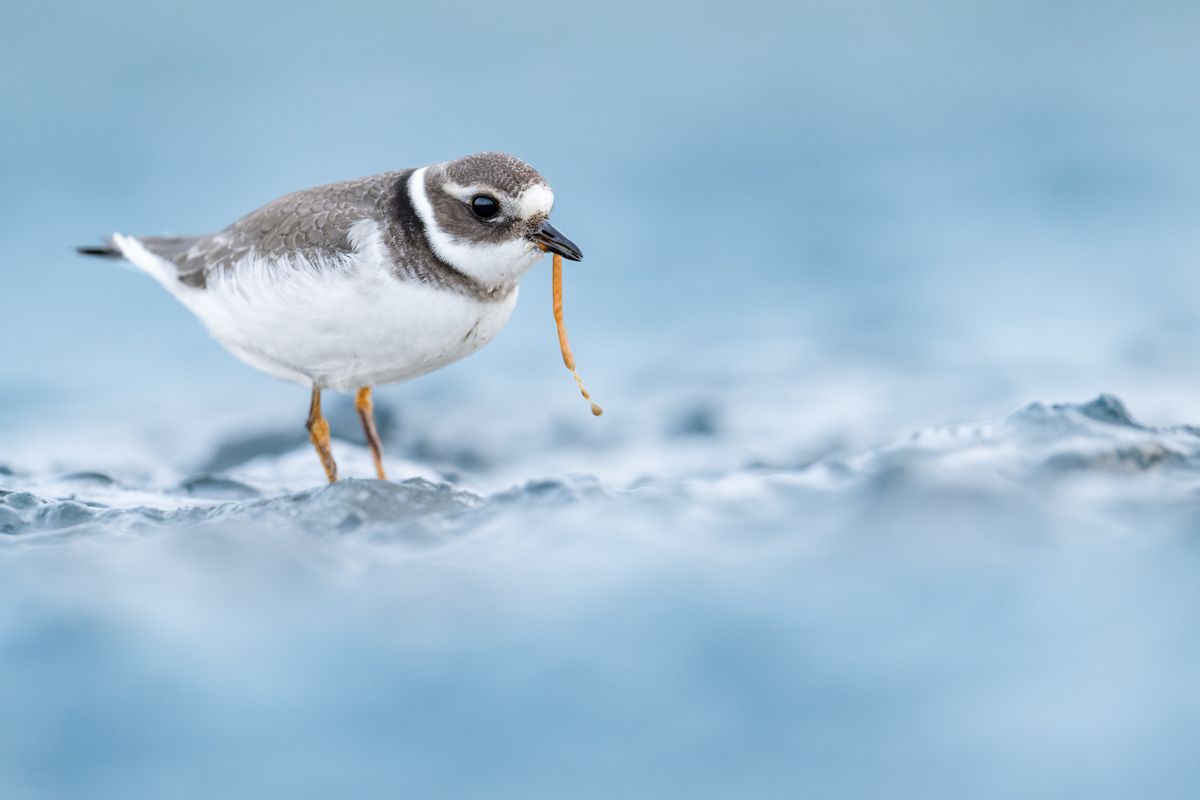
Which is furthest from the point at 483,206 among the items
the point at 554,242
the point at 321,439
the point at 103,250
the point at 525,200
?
the point at 103,250

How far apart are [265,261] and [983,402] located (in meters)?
4.95

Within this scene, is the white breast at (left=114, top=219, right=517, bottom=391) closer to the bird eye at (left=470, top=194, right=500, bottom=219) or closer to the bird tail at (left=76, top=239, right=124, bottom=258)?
the bird eye at (left=470, top=194, right=500, bottom=219)

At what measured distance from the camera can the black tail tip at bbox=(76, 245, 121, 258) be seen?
845 centimetres

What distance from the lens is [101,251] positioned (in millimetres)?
8469

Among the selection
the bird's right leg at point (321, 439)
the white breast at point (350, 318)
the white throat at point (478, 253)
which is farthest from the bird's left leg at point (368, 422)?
the white throat at point (478, 253)

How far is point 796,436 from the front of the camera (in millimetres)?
9070

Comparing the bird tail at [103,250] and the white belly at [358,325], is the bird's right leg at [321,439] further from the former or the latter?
the bird tail at [103,250]

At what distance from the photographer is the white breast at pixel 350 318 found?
257 inches

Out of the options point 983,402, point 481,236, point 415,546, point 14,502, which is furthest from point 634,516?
point 983,402

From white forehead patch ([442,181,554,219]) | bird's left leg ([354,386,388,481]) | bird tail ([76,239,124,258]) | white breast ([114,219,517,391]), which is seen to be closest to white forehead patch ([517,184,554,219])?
white forehead patch ([442,181,554,219])

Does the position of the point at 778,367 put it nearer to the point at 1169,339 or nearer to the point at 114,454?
the point at 1169,339

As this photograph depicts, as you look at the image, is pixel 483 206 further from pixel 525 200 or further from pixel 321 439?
pixel 321 439

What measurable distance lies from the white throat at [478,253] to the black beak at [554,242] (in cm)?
6

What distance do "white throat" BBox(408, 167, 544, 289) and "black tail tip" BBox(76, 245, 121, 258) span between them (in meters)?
2.75
